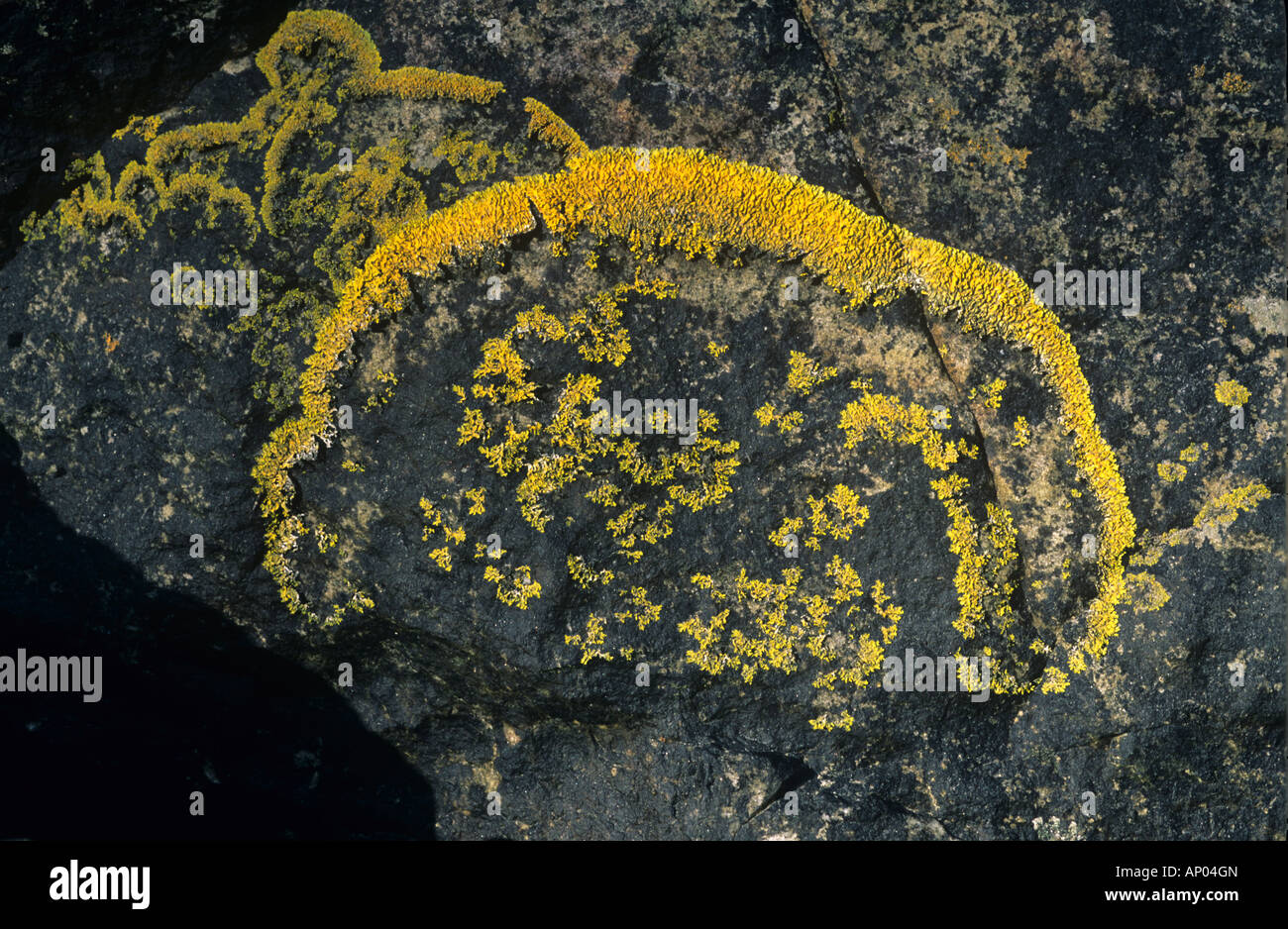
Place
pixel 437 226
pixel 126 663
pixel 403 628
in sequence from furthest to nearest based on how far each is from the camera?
1. pixel 126 663
2. pixel 403 628
3. pixel 437 226

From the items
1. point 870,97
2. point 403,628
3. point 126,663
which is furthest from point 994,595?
point 126,663

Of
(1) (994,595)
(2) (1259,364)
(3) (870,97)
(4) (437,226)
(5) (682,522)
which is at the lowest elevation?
(1) (994,595)

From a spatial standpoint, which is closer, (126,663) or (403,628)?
(403,628)

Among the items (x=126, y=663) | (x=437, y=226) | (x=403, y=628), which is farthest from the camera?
(x=126, y=663)

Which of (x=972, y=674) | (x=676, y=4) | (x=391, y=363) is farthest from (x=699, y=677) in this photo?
(x=676, y=4)

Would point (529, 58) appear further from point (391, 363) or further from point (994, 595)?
point (994, 595)

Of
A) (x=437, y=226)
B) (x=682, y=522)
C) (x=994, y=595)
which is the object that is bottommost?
(x=994, y=595)

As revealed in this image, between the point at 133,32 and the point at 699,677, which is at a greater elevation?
the point at 133,32

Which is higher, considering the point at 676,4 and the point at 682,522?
the point at 676,4

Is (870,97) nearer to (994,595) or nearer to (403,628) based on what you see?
(994,595)
